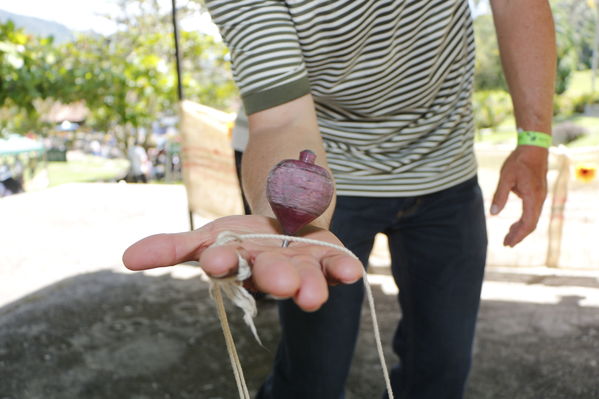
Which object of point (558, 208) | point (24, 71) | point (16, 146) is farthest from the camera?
point (16, 146)

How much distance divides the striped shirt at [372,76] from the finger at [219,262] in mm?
671

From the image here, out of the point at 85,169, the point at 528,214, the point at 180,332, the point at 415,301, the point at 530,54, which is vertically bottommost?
the point at 85,169

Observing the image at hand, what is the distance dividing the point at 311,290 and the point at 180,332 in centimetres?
325

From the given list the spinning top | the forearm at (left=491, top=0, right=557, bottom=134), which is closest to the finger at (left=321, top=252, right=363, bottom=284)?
the spinning top

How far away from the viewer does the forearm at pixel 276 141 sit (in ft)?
4.21

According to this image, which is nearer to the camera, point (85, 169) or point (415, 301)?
point (415, 301)

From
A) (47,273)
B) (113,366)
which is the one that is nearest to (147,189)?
(47,273)

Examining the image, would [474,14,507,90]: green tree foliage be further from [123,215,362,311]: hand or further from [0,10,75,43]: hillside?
[123,215,362,311]: hand

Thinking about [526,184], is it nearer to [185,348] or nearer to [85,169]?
[185,348]

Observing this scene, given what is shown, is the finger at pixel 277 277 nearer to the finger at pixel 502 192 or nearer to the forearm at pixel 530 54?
the finger at pixel 502 192

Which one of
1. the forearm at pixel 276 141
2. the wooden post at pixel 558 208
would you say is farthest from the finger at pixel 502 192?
the wooden post at pixel 558 208

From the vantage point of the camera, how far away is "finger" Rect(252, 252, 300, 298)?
30.3 inches

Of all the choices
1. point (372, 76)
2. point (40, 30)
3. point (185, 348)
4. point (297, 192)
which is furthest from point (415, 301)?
point (40, 30)

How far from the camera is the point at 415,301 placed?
1978 mm
